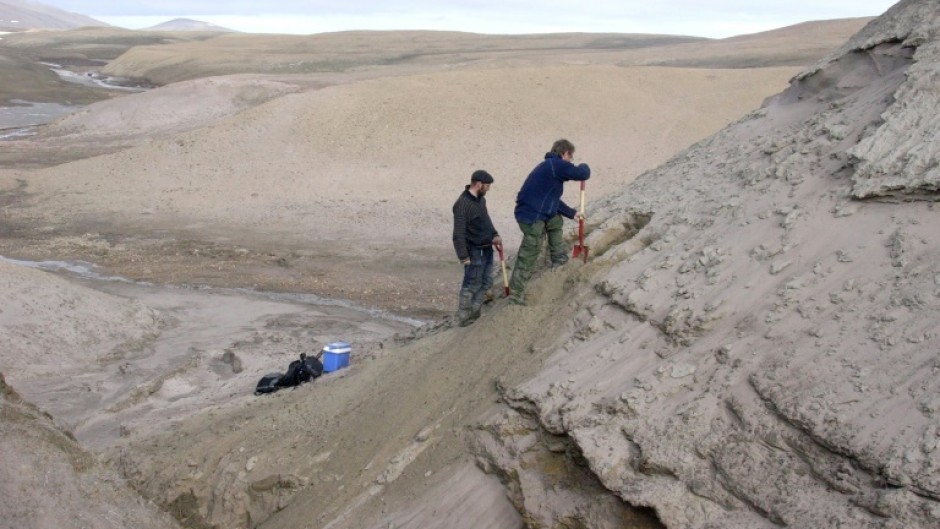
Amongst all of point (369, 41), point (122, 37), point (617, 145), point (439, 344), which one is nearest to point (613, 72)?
point (617, 145)

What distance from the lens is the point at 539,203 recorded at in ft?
23.6

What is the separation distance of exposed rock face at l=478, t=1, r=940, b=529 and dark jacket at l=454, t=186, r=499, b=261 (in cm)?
134

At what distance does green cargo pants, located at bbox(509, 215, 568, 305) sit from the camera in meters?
7.11

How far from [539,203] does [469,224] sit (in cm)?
91

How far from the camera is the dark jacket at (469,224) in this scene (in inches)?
310

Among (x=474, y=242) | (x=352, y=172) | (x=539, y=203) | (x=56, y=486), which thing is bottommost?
(x=352, y=172)

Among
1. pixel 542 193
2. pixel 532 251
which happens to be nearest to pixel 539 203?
pixel 542 193

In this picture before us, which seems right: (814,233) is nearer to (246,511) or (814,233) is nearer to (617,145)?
(246,511)

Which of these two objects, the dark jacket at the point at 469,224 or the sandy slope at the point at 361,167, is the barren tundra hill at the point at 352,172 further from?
the dark jacket at the point at 469,224

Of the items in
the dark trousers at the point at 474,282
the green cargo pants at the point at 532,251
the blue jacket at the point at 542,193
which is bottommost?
the dark trousers at the point at 474,282

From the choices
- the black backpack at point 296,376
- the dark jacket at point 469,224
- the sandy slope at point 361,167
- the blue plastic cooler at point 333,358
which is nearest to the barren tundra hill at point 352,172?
the sandy slope at point 361,167

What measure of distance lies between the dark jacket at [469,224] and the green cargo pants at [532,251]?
0.59m

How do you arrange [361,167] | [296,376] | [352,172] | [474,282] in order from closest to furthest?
[474,282], [296,376], [352,172], [361,167]

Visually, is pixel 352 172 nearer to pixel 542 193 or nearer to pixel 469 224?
pixel 469 224
